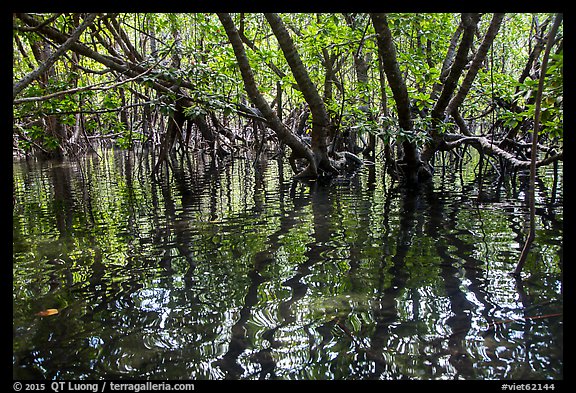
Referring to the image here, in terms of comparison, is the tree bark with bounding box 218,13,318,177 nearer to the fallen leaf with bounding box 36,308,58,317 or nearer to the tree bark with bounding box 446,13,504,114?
the tree bark with bounding box 446,13,504,114

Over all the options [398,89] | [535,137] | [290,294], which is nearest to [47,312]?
[290,294]

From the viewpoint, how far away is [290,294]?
2752mm

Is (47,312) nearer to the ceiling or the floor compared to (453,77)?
nearer to the floor

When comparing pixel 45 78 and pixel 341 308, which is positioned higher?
pixel 45 78

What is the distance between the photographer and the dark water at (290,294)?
203 cm

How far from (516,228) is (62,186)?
A: 749cm

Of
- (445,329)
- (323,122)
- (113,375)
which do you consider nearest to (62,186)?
(323,122)

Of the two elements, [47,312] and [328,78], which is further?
[328,78]

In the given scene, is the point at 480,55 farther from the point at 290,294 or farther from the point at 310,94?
the point at 290,294

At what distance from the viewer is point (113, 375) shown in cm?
196

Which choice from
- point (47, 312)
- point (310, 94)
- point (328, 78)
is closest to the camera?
point (47, 312)

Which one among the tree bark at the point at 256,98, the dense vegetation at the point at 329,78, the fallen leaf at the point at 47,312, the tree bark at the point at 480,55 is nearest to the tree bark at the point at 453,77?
the dense vegetation at the point at 329,78

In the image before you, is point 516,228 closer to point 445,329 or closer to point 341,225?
point 341,225

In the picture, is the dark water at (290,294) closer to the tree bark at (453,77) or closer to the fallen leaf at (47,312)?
the fallen leaf at (47,312)
